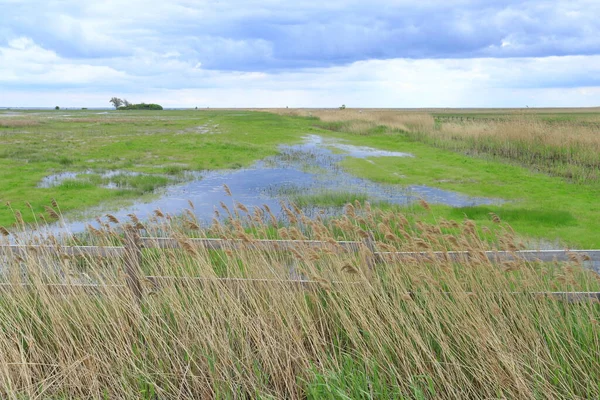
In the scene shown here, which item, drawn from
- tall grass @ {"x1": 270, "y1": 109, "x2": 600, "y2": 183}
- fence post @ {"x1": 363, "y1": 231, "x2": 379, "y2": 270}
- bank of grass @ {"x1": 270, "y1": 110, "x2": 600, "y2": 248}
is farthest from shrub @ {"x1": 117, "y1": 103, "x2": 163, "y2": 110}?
fence post @ {"x1": 363, "y1": 231, "x2": 379, "y2": 270}

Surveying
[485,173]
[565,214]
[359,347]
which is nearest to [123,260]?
[359,347]

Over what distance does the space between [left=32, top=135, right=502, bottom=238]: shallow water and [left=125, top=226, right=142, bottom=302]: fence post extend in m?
5.86

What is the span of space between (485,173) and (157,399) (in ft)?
57.4

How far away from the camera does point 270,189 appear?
1653cm

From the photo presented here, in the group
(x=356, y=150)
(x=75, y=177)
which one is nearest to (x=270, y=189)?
(x=75, y=177)

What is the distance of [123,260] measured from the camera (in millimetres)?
5125

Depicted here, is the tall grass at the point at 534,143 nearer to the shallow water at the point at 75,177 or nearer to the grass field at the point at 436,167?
the grass field at the point at 436,167

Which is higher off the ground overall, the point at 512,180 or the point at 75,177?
the point at 75,177

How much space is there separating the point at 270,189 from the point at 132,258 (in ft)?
37.6

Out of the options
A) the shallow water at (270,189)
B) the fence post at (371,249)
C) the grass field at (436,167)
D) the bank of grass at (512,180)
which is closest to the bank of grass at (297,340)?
the fence post at (371,249)

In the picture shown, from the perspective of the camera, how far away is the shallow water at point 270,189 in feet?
44.7

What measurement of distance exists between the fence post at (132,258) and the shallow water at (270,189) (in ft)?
19.2

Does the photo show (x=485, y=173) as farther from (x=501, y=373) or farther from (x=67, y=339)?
(x=67, y=339)

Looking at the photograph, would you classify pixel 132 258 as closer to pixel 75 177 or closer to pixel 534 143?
pixel 75 177
